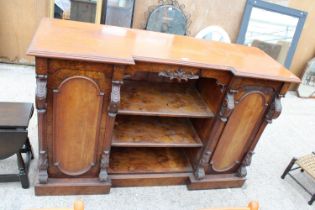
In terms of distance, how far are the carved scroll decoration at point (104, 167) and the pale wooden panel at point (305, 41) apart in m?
3.39

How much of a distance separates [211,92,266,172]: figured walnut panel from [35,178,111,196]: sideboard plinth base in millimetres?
865

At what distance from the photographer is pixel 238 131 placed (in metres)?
1.96

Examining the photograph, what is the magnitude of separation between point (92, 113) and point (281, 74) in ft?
4.06

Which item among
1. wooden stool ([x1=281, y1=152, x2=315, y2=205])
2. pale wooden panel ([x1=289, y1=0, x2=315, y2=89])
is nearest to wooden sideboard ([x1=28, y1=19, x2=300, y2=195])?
wooden stool ([x1=281, y1=152, x2=315, y2=205])

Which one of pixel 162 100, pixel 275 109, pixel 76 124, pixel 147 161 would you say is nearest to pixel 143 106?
pixel 162 100

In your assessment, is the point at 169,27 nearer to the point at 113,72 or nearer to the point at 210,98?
the point at 210,98

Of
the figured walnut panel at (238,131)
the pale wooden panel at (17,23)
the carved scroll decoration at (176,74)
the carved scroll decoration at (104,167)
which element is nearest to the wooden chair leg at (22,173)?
the carved scroll decoration at (104,167)

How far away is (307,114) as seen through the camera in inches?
150

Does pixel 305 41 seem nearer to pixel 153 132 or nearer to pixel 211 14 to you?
pixel 211 14

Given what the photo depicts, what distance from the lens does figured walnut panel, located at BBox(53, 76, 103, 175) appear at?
149 centimetres

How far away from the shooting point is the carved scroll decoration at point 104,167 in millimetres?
1783

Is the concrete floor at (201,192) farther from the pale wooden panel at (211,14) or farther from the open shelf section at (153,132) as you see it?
the pale wooden panel at (211,14)

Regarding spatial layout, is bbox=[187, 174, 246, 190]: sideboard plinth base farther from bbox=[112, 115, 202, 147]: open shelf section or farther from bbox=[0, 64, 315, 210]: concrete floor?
bbox=[112, 115, 202, 147]: open shelf section

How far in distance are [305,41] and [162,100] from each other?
3265 millimetres
